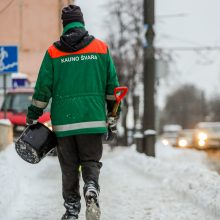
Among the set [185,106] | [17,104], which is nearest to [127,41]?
[17,104]

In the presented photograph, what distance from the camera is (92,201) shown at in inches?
209

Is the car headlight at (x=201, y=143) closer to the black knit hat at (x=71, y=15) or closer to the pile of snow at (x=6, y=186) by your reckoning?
the pile of snow at (x=6, y=186)

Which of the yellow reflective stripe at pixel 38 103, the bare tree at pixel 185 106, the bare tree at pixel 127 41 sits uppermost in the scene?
the yellow reflective stripe at pixel 38 103

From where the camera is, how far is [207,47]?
25.8 meters

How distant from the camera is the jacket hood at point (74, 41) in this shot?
17.9 ft

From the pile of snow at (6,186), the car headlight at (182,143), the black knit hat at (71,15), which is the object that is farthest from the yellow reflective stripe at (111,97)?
the car headlight at (182,143)

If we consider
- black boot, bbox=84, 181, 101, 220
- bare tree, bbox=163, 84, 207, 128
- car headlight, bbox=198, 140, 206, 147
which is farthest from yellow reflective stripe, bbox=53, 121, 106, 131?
bare tree, bbox=163, 84, 207, 128

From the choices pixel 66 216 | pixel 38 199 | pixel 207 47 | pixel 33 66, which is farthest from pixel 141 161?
pixel 33 66

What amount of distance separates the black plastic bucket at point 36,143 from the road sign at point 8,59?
8095 mm

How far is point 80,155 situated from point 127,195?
10.00 ft

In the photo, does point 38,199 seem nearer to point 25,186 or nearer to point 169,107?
point 25,186

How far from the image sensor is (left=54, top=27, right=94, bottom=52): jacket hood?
545 cm

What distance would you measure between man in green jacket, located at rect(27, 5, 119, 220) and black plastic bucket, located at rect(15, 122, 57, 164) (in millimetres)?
104

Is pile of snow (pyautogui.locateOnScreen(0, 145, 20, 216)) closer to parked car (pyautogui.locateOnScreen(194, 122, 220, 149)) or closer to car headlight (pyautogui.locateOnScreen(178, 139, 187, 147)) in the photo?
parked car (pyautogui.locateOnScreen(194, 122, 220, 149))
